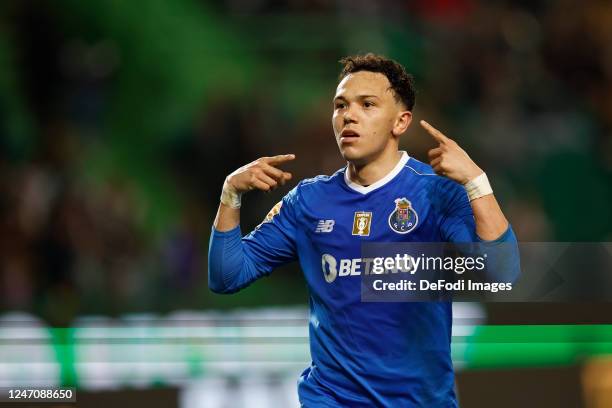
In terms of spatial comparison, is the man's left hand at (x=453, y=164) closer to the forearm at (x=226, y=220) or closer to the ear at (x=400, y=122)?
the ear at (x=400, y=122)

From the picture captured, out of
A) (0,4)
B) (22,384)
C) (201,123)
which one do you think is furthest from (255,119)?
(22,384)

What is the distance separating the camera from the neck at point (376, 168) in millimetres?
4141

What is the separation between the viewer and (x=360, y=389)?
12.8 feet

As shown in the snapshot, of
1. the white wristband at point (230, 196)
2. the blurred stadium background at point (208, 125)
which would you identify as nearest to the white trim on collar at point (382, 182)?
the white wristband at point (230, 196)

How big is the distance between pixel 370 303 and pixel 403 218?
374 mm

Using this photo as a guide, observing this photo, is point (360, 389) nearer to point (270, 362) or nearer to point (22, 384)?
point (270, 362)

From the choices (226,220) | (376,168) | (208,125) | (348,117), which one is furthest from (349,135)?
(208,125)

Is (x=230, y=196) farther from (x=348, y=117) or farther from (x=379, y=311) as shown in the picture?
(x=379, y=311)

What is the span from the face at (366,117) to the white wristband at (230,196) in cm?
48

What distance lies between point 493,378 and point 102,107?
4.97 meters

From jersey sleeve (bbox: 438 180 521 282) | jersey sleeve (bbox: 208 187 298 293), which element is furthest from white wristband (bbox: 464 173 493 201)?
jersey sleeve (bbox: 208 187 298 293)

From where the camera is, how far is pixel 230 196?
4.08 m

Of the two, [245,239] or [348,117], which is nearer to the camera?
[348,117]

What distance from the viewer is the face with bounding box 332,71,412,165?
403cm
